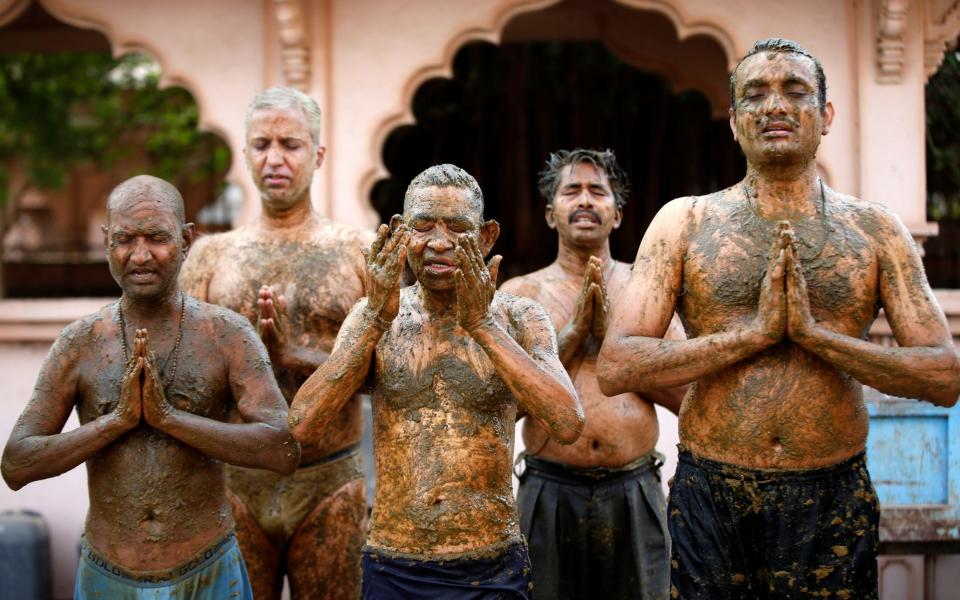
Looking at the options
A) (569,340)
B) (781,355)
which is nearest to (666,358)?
(781,355)

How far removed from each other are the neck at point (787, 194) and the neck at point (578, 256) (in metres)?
1.33

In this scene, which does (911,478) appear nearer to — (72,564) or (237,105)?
(237,105)

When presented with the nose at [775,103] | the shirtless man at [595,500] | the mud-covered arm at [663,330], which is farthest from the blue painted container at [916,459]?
the nose at [775,103]

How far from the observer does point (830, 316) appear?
3.55 m

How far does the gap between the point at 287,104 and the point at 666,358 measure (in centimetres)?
207

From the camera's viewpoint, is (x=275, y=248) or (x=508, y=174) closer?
(x=275, y=248)

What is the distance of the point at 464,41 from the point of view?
7.04 metres

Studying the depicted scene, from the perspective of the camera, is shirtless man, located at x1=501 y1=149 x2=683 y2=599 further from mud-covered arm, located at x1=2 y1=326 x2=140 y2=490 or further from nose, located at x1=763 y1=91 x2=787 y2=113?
mud-covered arm, located at x1=2 y1=326 x2=140 y2=490

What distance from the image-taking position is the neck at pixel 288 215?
487 cm

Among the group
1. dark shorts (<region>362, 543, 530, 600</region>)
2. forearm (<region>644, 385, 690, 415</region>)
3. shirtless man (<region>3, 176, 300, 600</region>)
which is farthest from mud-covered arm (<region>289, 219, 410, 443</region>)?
forearm (<region>644, 385, 690, 415</region>)

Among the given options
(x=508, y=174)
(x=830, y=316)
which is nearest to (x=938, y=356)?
(x=830, y=316)

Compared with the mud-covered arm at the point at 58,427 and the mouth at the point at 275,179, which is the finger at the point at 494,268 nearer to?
the mud-covered arm at the point at 58,427

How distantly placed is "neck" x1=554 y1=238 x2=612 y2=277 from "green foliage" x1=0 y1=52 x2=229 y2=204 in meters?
9.95

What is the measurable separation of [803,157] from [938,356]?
2.31 ft
